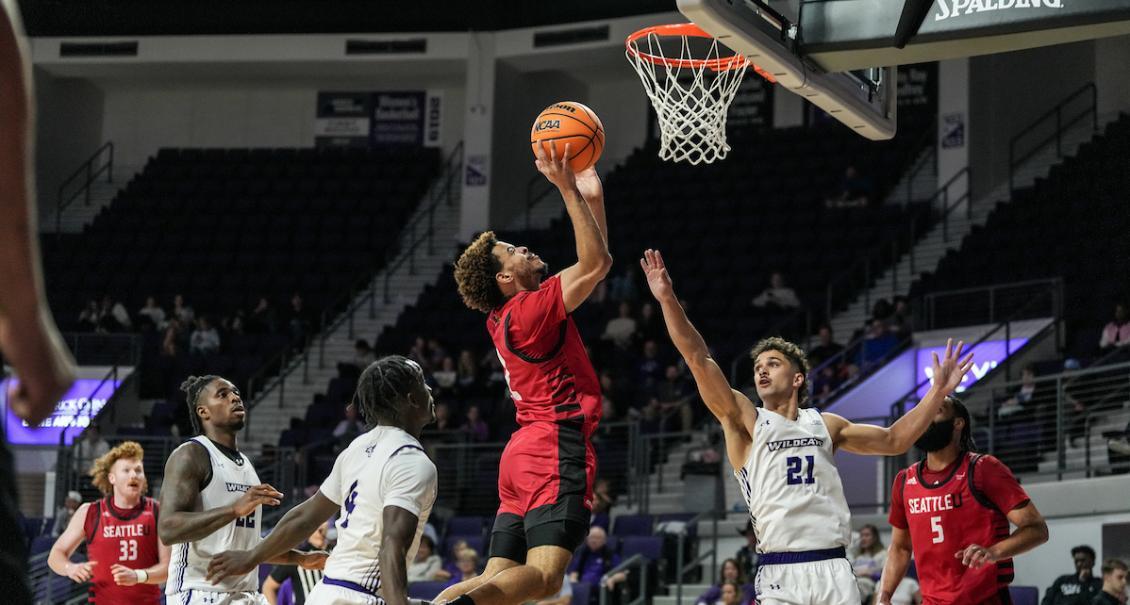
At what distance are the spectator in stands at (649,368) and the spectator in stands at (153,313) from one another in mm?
8604

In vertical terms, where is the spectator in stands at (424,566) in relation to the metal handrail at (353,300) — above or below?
below

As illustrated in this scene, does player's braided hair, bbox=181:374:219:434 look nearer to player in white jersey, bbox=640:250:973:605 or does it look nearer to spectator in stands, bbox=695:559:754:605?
player in white jersey, bbox=640:250:973:605

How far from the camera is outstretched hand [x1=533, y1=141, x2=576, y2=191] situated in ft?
20.0

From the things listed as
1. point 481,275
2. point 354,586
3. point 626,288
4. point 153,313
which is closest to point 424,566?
point 481,275

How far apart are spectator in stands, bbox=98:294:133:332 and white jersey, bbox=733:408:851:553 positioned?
18948 mm

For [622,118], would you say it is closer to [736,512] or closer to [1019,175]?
[1019,175]

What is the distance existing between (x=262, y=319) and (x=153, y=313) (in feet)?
6.21

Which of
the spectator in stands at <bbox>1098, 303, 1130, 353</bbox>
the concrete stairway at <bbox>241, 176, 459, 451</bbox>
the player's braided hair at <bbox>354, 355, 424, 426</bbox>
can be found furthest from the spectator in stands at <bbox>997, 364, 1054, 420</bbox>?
the player's braided hair at <bbox>354, 355, 424, 426</bbox>

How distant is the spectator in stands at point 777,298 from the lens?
20156 mm

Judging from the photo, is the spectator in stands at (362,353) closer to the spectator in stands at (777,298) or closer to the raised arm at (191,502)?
the spectator in stands at (777,298)

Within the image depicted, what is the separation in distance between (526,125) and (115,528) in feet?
62.4

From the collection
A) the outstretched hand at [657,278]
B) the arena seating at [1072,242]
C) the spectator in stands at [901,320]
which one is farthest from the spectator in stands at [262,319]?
the outstretched hand at [657,278]

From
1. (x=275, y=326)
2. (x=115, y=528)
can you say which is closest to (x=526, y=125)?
(x=275, y=326)

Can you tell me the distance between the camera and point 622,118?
28.0 m
